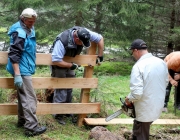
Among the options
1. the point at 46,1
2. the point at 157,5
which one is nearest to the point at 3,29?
the point at 46,1

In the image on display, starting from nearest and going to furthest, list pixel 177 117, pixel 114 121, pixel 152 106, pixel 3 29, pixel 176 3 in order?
1. pixel 152 106
2. pixel 114 121
3. pixel 177 117
4. pixel 3 29
5. pixel 176 3

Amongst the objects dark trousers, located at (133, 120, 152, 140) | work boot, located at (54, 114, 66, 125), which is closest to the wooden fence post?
work boot, located at (54, 114, 66, 125)

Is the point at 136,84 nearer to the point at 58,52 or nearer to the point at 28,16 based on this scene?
the point at 58,52

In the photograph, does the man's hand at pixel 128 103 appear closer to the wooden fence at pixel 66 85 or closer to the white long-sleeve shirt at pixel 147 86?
the white long-sleeve shirt at pixel 147 86

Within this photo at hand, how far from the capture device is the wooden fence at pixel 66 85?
4496 millimetres

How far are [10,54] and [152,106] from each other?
2102 mm

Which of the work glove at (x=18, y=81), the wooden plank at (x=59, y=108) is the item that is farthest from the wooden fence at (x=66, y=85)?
the work glove at (x=18, y=81)

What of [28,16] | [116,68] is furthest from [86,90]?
[116,68]

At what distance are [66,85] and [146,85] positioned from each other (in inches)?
57.5

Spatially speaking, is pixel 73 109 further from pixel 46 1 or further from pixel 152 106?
pixel 46 1

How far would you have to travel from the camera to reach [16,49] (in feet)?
13.3

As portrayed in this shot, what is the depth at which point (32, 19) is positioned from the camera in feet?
13.7

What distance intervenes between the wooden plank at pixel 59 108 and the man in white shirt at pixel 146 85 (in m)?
1.09

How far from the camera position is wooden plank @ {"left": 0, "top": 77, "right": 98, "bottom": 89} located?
173 inches
